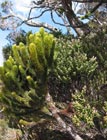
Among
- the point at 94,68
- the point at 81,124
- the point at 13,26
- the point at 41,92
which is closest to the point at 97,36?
the point at 94,68

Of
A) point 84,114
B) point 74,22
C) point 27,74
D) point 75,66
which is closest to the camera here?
point 27,74

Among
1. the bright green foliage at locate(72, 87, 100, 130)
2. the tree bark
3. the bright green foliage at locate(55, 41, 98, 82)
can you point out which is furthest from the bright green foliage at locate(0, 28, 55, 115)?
the tree bark

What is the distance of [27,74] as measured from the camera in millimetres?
12211

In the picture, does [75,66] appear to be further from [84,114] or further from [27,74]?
[27,74]

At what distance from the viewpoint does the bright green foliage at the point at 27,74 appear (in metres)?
11.7

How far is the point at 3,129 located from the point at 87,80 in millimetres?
4901

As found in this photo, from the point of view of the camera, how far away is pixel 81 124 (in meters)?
13.9

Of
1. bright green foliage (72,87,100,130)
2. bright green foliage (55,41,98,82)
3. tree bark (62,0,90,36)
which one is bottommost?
bright green foliage (72,87,100,130)

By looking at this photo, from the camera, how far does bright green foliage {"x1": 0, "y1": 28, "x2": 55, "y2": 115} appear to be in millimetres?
11695

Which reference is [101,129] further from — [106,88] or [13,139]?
[13,139]

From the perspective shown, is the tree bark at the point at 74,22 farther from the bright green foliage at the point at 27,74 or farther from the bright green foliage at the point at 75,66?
the bright green foliage at the point at 27,74

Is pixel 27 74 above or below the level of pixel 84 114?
above

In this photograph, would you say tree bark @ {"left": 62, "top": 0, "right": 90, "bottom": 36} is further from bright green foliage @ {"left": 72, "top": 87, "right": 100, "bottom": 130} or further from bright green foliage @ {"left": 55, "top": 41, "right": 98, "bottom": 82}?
bright green foliage @ {"left": 72, "top": 87, "right": 100, "bottom": 130}

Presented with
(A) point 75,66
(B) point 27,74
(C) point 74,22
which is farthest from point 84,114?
(C) point 74,22
